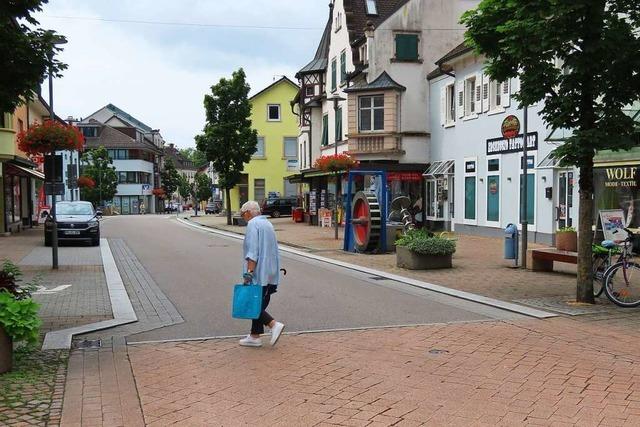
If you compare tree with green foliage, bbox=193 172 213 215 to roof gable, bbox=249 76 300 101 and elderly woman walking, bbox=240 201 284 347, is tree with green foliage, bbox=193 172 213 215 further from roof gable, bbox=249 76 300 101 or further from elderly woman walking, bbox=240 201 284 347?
elderly woman walking, bbox=240 201 284 347

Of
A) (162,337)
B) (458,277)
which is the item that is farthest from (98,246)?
(162,337)

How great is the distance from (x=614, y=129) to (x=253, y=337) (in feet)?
19.9

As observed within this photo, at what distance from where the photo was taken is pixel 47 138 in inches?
623

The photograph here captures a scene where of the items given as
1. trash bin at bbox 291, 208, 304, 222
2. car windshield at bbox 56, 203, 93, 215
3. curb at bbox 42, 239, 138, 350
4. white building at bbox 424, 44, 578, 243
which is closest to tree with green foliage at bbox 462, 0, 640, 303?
curb at bbox 42, 239, 138, 350

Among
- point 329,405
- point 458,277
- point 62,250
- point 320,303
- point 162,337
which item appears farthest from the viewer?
point 62,250

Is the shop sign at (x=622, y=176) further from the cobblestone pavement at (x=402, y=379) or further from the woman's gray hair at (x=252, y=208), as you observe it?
the woman's gray hair at (x=252, y=208)

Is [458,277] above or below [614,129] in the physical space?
below

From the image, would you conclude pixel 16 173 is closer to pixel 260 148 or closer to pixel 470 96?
pixel 470 96

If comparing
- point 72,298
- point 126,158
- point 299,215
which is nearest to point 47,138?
point 72,298

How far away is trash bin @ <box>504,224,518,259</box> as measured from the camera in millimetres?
14445

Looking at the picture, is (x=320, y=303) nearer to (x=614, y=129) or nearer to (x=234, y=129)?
(x=614, y=129)

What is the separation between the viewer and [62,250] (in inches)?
808

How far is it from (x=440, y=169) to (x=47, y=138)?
17108mm

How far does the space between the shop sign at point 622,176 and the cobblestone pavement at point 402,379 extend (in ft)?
31.8
